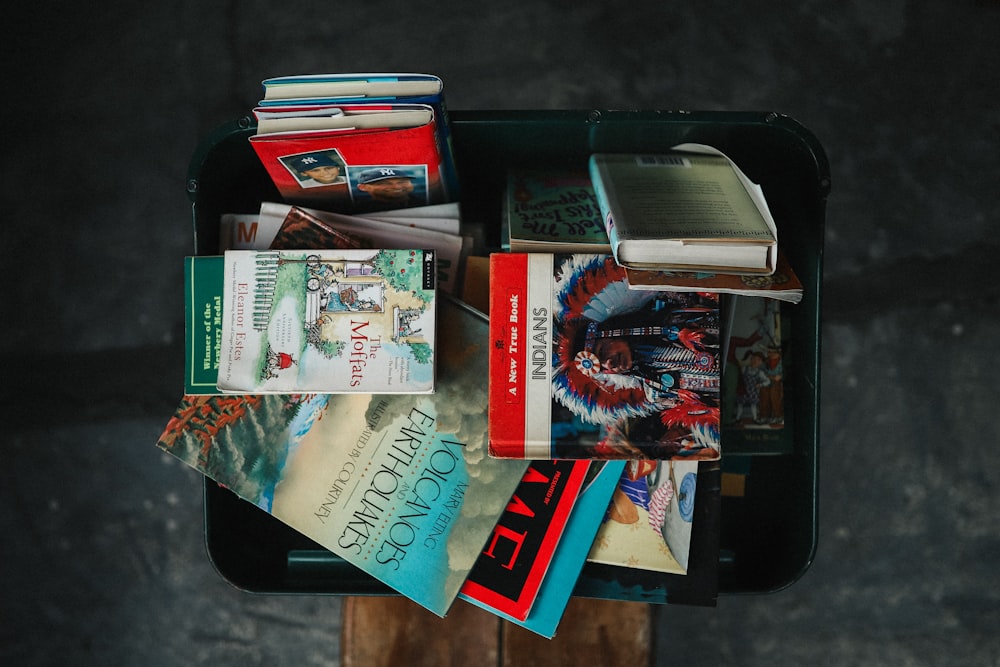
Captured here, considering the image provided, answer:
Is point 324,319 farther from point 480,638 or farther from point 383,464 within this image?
point 480,638

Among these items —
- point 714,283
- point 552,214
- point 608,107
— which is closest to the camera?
point 714,283

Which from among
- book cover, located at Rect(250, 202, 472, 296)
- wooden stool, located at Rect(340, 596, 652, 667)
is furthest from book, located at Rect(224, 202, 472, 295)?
wooden stool, located at Rect(340, 596, 652, 667)

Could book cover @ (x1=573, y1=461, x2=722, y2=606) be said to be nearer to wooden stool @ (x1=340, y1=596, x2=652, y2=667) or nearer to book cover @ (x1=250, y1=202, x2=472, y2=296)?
wooden stool @ (x1=340, y1=596, x2=652, y2=667)

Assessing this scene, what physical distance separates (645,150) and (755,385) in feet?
1.03

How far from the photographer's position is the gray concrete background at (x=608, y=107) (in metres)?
1.42

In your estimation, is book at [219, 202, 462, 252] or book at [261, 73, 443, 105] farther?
book at [219, 202, 462, 252]

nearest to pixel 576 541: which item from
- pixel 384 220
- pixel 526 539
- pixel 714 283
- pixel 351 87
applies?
pixel 526 539

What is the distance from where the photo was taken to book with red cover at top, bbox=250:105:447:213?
76cm

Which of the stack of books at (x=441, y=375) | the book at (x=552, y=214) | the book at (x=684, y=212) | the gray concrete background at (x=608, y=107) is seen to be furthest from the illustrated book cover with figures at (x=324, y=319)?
A: the gray concrete background at (x=608, y=107)

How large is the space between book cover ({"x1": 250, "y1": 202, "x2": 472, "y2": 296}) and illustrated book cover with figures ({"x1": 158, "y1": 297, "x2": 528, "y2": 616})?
5 centimetres

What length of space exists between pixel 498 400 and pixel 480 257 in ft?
0.63

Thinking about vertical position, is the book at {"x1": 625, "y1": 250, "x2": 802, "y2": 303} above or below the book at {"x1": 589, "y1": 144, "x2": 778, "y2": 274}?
below

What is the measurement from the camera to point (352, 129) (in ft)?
2.49

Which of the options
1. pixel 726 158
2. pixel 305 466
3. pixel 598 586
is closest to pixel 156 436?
pixel 305 466
